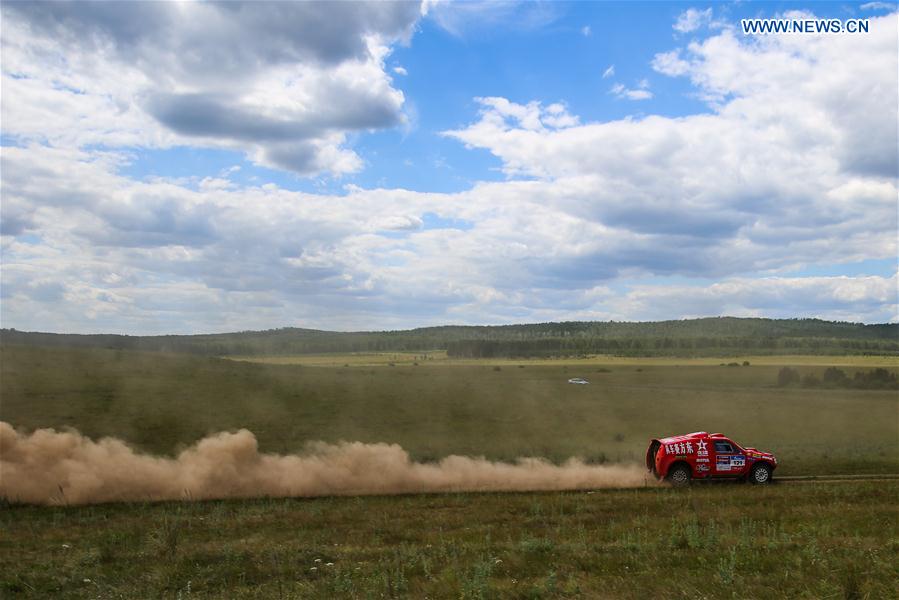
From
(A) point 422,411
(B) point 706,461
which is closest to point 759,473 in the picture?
(B) point 706,461

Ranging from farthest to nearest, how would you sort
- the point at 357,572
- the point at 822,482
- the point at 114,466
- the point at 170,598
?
the point at 114,466 < the point at 822,482 < the point at 357,572 < the point at 170,598

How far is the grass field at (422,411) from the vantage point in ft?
146

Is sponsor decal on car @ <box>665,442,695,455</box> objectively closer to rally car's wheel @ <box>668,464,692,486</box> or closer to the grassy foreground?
rally car's wheel @ <box>668,464,692,486</box>

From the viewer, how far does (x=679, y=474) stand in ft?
94.3

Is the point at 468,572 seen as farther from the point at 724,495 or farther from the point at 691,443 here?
the point at 691,443

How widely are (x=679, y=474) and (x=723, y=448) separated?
2.24m

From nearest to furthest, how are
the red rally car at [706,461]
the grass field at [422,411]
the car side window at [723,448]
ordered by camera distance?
Answer: 1. the red rally car at [706,461]
2. the car side window at [723,448]
3. the grass field at [422,411]

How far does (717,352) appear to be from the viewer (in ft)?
529

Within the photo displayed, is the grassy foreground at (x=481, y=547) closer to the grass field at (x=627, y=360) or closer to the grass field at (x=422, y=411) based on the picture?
the grass field at (x=422, y=411)

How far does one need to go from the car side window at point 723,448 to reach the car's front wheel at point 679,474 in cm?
158

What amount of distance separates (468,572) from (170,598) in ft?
17.5

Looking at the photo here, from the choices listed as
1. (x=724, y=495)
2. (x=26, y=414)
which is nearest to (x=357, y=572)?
(x=724, y=495)

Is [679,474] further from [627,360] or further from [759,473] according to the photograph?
[627,360]

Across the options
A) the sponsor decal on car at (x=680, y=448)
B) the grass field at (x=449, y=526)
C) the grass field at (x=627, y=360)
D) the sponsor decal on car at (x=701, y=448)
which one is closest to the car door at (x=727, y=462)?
the sponsor decal on car at (x=701, y=448)
